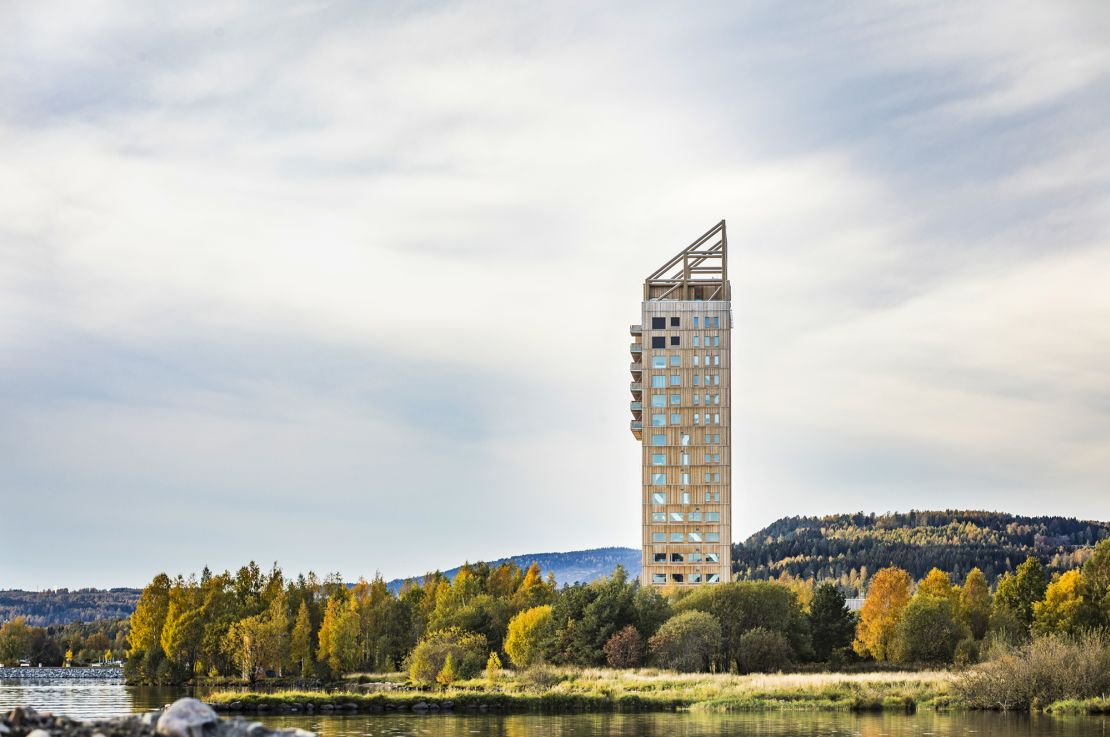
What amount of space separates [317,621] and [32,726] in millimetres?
89474

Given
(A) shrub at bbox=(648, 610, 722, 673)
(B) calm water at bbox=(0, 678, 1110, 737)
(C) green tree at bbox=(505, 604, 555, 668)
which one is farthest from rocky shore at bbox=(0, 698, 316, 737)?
(C) green tree at bbox=(505, 604, 555, 668)

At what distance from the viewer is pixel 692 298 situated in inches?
5605

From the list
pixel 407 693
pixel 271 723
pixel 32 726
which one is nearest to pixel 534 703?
pixel 407 693

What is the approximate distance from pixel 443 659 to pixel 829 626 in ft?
86.6

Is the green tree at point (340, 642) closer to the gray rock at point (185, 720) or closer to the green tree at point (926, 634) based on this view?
the green tree at point (926, 634)

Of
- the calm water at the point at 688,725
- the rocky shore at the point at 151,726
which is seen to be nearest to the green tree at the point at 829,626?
the calm water at the point at 688,725

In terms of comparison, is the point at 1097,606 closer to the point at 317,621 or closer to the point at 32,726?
the point at 317,621

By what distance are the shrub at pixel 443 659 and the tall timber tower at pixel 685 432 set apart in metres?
52.7

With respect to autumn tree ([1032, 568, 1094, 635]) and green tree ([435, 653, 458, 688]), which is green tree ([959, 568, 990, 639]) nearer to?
autumn tree ([1032, 568, 1094, 635])

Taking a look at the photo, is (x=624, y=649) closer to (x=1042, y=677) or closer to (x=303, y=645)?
(x=1042, y=677)

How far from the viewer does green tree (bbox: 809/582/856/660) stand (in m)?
88.1

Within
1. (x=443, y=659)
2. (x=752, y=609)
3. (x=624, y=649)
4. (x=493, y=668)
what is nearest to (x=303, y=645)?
(x=443, y=659)

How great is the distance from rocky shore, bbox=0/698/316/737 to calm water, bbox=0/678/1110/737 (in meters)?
26.5

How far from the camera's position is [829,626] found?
3474 inches
